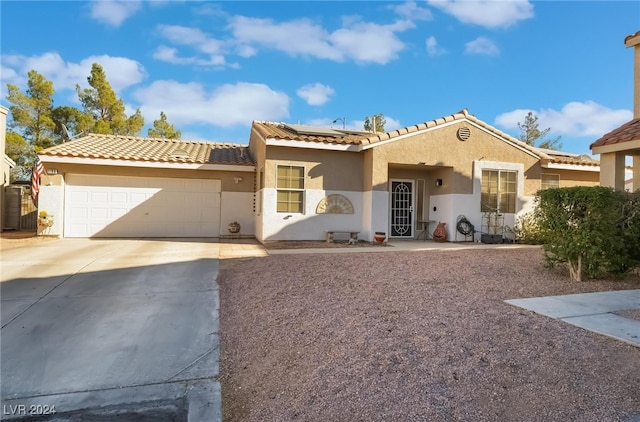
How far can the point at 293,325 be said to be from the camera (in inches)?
181

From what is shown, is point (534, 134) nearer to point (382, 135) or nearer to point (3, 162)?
point (382, 135)

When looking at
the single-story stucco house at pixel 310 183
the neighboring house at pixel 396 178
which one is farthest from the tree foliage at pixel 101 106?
the neighboring house at pixel 396 178

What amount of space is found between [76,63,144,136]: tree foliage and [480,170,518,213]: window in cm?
2078

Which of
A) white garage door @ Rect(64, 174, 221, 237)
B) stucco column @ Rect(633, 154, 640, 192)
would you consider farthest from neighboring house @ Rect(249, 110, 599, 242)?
stucco column @ Rect(633, 154, 640, 192)

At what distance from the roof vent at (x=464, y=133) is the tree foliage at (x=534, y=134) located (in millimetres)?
25449

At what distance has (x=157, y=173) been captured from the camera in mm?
14648

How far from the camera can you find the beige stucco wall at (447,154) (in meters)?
12.7

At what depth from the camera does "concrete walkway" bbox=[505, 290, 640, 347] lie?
398cm

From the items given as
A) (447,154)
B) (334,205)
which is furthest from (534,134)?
(334,205)

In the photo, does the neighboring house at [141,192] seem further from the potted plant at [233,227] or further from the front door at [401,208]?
the front door at [401,208]

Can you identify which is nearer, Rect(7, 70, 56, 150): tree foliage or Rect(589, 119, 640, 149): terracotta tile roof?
Rect(589, 119, 640, 149): terracotta tile roof

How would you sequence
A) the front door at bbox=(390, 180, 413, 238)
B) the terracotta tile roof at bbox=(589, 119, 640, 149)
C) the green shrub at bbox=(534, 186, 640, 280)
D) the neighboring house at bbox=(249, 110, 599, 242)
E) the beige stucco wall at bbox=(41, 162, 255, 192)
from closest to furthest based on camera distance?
the green shrub at bbox=(534, 186, 640, 280)
the terracotta tile roof at bbox=(589, 119, 640, 149)
the neighboring house at bbox=(249, 110, 599, 242)
the beige stucco wall at bbox=(41, 162, 255, 192)
the front door at bbox=(390, 180, 413, 238)

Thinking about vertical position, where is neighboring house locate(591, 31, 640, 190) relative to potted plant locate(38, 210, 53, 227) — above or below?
above

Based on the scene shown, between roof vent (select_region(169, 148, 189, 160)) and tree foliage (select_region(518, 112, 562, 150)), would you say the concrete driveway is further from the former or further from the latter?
tree foliage (select_region(518, 112, 562, 150))
